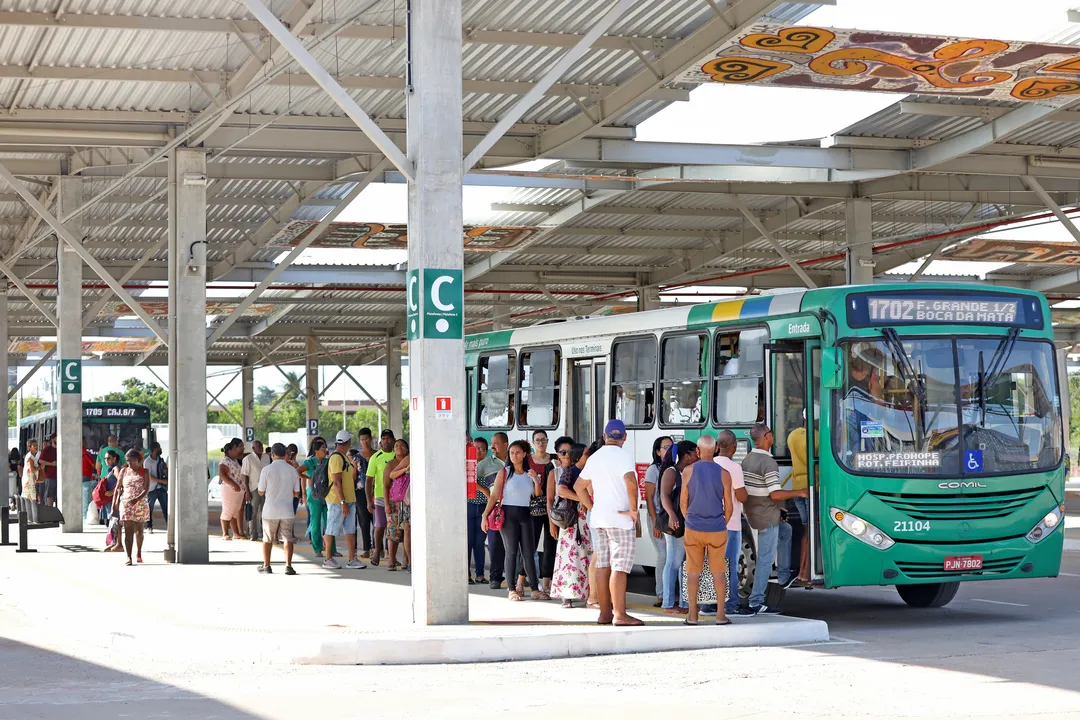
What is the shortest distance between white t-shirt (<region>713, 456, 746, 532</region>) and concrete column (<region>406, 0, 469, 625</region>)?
233 centimetres

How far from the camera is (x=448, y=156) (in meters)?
12.5

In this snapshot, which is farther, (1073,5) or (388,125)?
(388,125)

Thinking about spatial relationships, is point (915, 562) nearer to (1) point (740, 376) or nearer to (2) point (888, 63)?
(1) point (740, 376)

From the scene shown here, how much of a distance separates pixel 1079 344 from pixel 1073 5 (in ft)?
140

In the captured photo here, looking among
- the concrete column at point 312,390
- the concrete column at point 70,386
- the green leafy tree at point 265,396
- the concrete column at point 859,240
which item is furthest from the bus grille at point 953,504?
the green leafy tree at point 265,396

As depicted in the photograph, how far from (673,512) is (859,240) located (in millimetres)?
15786

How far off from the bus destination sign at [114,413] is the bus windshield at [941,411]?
1192 inches

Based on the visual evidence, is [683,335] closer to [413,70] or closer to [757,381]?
[757,381]

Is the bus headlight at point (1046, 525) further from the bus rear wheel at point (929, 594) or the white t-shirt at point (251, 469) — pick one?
the white t-shirt at point (251, 469)

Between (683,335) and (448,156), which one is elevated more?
(448,156)

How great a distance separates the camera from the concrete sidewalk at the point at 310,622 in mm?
11461

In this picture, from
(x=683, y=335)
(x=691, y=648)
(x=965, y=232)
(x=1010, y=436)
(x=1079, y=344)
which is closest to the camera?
(x=691, y=648)

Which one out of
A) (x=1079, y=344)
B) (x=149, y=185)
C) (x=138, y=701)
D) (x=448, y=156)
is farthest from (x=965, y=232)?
(x=1079, y=344)

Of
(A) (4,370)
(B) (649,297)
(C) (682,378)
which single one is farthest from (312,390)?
(C) (682,378)
